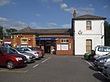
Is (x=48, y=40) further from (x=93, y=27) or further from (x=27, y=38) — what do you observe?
(x=93, y=27)

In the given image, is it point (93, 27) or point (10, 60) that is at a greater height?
point (93, 27)

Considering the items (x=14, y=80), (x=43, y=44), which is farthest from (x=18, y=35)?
(x=14, y=80)

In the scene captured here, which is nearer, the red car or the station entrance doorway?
the red car

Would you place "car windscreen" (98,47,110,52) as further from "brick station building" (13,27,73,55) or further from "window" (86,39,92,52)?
"brick station building" (13,27,73,55)

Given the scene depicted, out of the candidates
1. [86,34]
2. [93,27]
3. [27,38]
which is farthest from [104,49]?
[27,38]

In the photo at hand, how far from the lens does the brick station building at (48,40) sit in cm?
2561

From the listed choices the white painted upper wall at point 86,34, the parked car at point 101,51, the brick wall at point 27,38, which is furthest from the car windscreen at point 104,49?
the brick wall at point 27,38

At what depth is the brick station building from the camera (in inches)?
1008

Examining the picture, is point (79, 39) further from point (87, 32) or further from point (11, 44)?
point (11, 44)

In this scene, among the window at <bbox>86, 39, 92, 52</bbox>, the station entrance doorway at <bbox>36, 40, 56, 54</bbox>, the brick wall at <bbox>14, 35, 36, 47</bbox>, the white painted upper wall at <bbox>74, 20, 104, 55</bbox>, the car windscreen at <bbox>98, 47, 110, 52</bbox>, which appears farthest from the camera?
the station entrance doorway at <bbox>36, 40, 56, 54</bbox>

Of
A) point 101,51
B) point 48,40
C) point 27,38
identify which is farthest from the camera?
point 48,40

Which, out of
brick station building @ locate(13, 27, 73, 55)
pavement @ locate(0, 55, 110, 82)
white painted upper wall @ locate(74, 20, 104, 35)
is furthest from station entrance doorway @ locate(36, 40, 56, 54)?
pavement @ locate(0, 55, 110, 82)

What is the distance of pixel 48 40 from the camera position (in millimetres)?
27797

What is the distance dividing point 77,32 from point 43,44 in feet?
26.8
